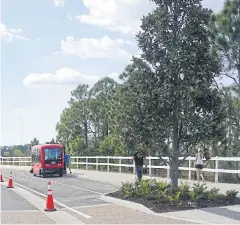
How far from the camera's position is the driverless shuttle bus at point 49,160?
1240 inches

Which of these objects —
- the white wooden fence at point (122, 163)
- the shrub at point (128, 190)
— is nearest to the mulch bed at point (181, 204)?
the shrub at point (128, 190)

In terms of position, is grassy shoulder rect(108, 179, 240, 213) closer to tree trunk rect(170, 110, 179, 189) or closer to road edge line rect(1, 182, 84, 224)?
tree trunk rect(170, 110, 179, 189)

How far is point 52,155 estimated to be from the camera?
3203 centimetres

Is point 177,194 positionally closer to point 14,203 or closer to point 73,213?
point 73,213

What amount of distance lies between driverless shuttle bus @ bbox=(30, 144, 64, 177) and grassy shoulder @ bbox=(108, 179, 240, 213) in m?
18.2

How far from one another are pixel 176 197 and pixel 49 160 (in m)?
20.5

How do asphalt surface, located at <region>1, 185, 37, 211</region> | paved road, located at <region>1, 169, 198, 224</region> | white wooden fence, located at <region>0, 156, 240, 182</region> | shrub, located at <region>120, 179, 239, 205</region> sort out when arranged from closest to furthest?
paved road, located at <region>1, 169, 198, 224</region> < shrub, located at <region>120, 179, 239, 205</region> < asphalt surface, located at <region>1, 185, 37, 211</region> < white wooden fence, located at <region>0, 156, 240, 182</region>

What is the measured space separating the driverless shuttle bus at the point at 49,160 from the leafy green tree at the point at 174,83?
721 inches

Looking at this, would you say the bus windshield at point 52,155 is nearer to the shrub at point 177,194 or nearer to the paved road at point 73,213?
the paved road at point 73,213

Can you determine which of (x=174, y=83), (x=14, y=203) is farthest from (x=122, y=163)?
(x=174, y=83)

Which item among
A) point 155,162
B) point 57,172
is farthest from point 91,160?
point 155,162

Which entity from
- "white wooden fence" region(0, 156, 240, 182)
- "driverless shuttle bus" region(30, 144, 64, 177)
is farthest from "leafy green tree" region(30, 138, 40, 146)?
"driverless shuttle bus" region(30, 144, 64, 177)

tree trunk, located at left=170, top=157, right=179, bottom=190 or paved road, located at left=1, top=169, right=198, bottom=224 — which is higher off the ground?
tree trunk, located at left=170, top=157, right=179, bottom=190

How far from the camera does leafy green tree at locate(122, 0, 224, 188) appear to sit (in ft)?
44.4
